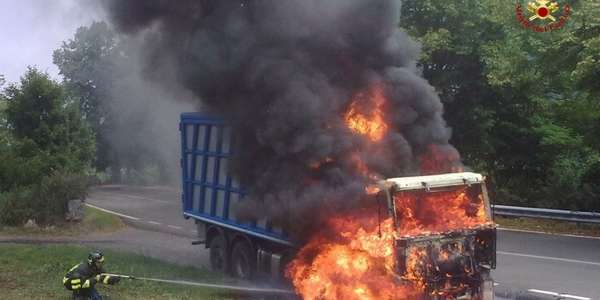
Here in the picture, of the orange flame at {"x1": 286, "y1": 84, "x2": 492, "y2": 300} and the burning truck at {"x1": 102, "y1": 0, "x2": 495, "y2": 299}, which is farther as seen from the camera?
the burning truck at {"x1": 102, "y1": 0, "x2": 495, "y2": 299}

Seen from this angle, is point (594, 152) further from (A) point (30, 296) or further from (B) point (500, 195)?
(A) point (30, 296)

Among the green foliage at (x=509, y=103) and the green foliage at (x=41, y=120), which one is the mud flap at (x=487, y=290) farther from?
the green foliage at (x=41, y=120)

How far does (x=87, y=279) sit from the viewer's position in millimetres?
10875

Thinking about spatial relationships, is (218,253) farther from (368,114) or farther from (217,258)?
(368,114)

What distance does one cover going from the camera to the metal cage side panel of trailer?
1259 centimetres

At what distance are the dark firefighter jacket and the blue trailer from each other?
2.86 metres

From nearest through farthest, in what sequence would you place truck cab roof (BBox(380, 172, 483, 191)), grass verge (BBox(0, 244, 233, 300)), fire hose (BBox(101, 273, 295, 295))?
truck cab roof (BBox(380, 172, 483, 191)) → fire hose (BBox(101, 273, 295, 295)) → grass verge (BBox(0, 244, 233, 300))

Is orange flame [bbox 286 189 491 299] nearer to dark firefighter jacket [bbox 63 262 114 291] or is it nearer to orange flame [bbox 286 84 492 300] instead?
orange flame [bbox 286 84 492 300]

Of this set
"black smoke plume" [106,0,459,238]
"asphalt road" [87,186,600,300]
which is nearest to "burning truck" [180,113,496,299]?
"black smoke plume" [106,0,459,238]

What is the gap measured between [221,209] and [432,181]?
18.2ft

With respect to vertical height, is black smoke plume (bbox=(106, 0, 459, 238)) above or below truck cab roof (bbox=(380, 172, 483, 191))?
above

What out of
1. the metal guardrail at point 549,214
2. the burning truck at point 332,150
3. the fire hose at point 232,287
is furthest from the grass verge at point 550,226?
the fire hose at point 232,287

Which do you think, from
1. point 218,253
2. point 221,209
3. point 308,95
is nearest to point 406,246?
point 308,95

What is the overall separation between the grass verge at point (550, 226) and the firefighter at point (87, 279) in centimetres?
1349
